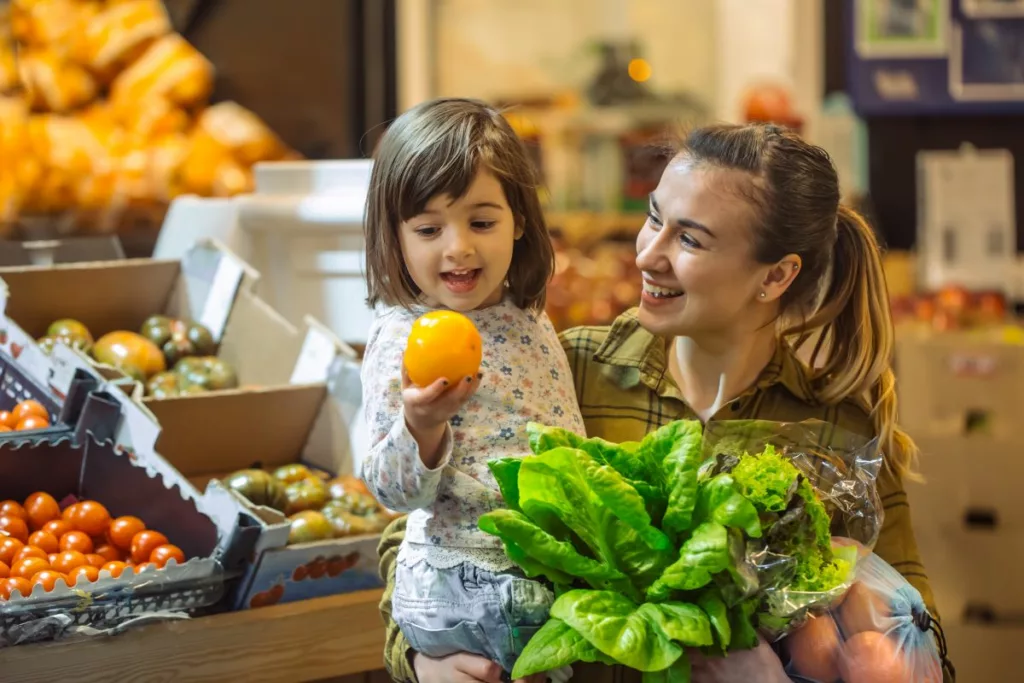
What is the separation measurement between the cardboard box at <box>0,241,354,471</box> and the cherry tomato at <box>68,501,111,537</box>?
217mm

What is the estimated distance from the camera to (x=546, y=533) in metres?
1.35

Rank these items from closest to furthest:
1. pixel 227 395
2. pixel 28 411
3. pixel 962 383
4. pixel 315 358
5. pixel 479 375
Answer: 1. pixel 479 375
2. pixel 28 411
3. pixel 227 395
4. pixel 315 358
5. pixel 962 383

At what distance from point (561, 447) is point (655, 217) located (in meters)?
0.47

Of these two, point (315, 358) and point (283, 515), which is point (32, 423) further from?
point (315, 358)

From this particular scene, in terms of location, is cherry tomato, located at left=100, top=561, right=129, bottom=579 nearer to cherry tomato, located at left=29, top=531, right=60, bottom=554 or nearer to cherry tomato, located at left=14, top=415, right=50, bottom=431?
cherry tomato, located at left=29, top=531, right=60, bottom=554

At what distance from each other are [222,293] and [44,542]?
714mm

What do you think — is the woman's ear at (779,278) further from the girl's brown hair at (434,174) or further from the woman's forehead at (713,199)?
the girl's brown hair at (434,174)

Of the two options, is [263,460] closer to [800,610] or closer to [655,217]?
[655,217]

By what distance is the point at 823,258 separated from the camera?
178cm

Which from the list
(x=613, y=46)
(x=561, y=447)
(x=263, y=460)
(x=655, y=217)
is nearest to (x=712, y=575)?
(x=561, y=447)

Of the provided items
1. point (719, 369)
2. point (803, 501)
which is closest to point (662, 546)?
point (803, 501)

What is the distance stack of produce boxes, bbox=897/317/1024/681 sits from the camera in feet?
13.4

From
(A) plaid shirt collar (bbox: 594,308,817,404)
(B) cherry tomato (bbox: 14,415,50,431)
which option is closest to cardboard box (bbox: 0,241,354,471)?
(B) cherry tomato (bbox: 14,415,50,431)

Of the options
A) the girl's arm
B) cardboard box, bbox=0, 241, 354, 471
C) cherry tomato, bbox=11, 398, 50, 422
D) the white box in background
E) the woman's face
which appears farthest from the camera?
the white box in background
